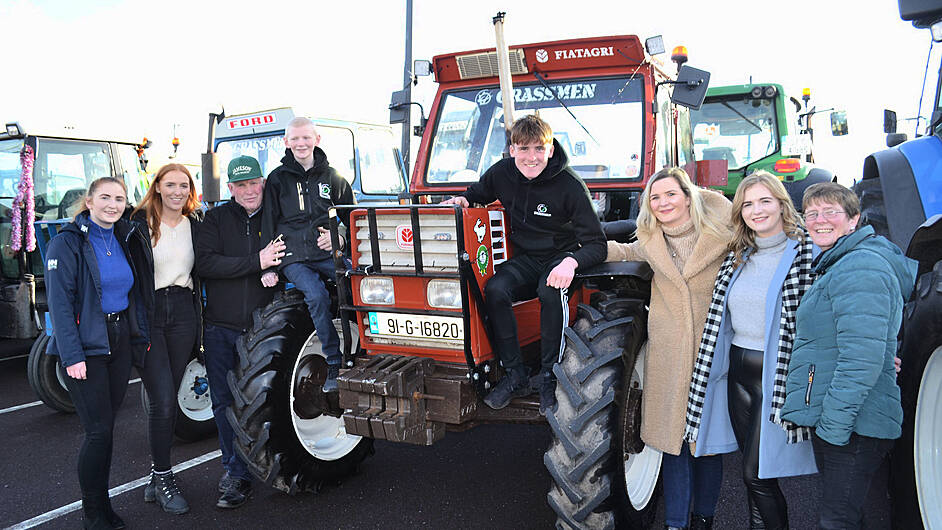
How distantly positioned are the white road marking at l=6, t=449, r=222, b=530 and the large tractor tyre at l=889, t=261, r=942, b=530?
410 cm

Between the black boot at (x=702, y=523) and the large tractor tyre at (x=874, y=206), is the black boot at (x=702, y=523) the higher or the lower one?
the lower one

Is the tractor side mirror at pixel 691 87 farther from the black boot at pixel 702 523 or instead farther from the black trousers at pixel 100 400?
the black trousers at pixel 100 400

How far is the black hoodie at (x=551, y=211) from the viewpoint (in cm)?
315

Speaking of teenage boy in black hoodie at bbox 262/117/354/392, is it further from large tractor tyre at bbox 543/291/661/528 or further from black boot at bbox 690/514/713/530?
black boot at bbox 690/514/713/530

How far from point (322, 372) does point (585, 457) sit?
1.80 meters

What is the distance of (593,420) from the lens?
2.75 m

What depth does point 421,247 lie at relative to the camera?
3098 millimetres

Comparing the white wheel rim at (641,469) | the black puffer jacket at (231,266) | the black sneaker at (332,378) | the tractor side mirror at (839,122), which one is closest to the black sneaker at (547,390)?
the white wheel rim at (641,469)

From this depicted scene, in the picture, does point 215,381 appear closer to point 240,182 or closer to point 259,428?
point 259,428

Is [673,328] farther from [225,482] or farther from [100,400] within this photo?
[100,400]

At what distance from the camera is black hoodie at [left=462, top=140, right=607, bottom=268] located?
3.15 m

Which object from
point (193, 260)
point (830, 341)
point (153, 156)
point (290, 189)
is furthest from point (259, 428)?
point (153, 156)

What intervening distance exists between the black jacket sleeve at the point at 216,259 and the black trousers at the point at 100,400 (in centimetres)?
54

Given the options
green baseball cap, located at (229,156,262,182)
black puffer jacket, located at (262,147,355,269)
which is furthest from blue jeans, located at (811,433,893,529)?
green baseball cap, located at (229,156,262,182)
